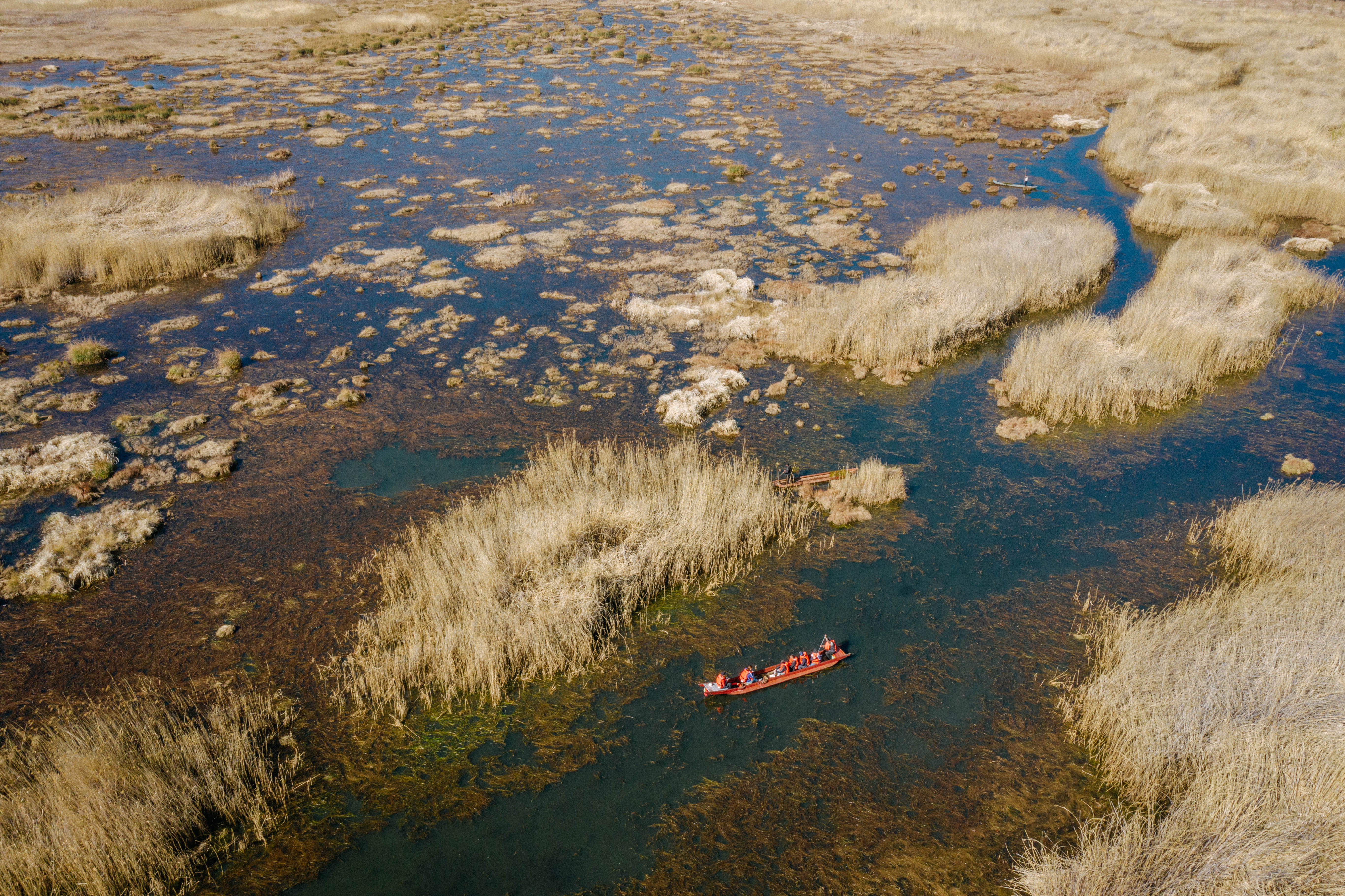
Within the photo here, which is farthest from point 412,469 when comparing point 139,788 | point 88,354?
point 88,354

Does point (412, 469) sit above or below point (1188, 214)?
below

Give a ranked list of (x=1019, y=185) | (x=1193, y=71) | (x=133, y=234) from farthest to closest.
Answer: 1. (x=1193, y=71)
2. (x=1019, y=185)
3. (x=133, y=234)

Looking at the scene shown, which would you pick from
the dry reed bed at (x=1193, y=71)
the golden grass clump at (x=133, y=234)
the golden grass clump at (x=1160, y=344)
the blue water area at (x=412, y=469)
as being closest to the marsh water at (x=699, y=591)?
the blue water area at (x=412, y=469)

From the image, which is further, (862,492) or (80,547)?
(862,492)

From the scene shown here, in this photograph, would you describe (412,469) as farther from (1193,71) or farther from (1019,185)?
(1193,71)

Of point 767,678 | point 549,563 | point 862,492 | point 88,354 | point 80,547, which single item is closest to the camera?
point 767,678

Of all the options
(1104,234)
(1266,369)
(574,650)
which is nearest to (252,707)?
(574,650)

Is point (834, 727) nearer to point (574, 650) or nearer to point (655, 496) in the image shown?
point (574, 650)
